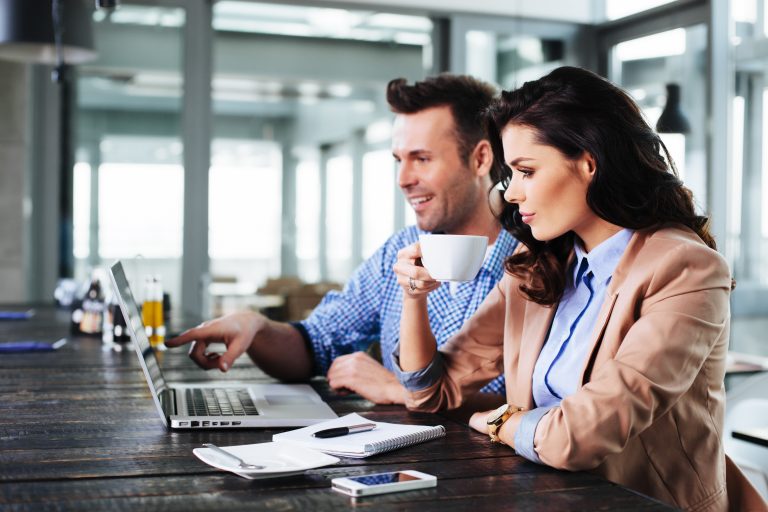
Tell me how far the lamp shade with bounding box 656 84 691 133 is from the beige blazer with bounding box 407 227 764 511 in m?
3.19

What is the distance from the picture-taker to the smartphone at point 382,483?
3.60ft

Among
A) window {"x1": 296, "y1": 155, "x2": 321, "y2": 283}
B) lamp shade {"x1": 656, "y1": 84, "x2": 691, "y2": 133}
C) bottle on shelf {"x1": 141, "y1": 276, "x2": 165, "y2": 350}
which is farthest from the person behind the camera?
window {"x1": 296, "y1": 155, "x2": 321, "y2": 283}

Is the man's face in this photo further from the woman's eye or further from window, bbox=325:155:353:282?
window, bbox=325:155:353:282

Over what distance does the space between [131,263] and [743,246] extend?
3.56 meters

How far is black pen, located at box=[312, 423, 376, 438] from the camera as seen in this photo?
138 centimetres

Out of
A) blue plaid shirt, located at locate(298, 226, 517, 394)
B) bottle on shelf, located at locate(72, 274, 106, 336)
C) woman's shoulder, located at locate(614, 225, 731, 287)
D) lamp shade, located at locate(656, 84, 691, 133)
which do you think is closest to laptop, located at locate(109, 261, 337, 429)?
blue plaid shirt, located at locate(298, 226, 517, 394)

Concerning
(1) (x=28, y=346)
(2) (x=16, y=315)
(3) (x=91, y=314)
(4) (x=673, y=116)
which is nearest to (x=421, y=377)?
(1) (x=28, y=346)

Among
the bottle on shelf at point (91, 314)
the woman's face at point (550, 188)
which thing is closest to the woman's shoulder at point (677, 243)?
the woman's face at point (550, 188)

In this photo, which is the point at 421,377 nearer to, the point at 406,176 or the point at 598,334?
the point at 598,334

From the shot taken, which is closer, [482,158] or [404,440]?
[404,440]

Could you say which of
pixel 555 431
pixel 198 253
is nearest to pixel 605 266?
pixel 555 431

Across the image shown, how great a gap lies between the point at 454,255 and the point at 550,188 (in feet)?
0.77

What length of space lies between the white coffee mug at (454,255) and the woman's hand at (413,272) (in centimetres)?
11

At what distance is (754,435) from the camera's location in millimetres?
2178
